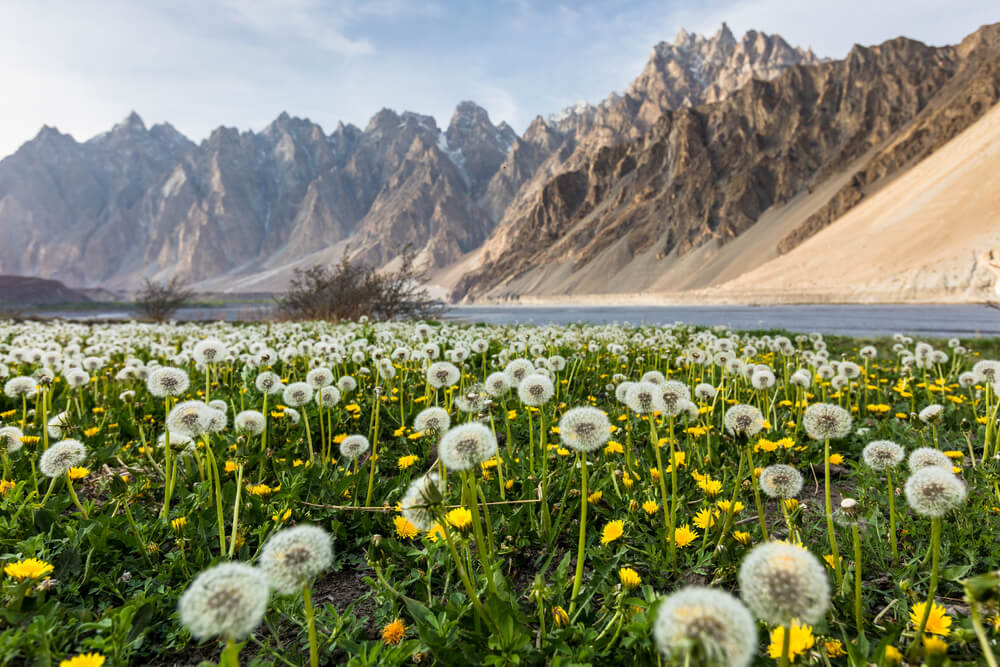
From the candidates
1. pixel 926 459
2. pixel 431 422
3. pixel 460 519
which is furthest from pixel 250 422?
pixel 926 459

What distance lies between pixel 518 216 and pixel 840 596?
201 m

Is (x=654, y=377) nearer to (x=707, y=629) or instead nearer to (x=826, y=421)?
(x=826, y=421)

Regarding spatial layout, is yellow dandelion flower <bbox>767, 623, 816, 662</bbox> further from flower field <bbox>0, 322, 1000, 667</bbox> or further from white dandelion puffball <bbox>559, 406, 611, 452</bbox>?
white dandelion puffball <bbox>559, 406, 611, 452</bbox>

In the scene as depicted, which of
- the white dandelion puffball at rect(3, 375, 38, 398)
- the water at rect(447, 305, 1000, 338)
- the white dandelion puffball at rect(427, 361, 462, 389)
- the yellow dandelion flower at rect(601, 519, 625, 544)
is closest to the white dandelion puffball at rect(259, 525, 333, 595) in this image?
the yellow dandelion flower at rect(601, 519, 625, 544)

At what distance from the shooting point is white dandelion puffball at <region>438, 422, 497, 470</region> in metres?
1.67

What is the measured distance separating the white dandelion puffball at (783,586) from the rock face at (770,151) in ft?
398

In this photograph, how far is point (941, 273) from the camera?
67750mm

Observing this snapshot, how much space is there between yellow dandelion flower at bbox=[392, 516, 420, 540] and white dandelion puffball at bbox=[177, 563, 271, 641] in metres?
1.28

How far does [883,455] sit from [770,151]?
155 metres

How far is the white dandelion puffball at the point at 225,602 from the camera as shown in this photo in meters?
1.08

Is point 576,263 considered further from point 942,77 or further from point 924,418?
point 924,418

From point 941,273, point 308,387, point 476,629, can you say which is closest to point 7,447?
point 308,387

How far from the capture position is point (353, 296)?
61.8 ft

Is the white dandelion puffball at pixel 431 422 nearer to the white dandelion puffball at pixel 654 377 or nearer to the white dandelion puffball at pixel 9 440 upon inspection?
the white dandelion puffball at pixel 654 377
